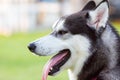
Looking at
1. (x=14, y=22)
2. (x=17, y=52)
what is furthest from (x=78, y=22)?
(x=14, y=22)

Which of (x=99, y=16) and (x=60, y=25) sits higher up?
(x=60, y=25)

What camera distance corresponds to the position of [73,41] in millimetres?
7754

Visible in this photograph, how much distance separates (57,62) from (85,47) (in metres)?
0.37

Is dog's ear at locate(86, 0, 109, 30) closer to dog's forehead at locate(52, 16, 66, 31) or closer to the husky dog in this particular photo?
the husky dog

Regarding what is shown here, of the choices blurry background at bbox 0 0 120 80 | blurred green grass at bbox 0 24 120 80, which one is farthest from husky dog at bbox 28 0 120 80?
blurry background at bbox 0 0 120 80

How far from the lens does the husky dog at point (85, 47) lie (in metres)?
7.70

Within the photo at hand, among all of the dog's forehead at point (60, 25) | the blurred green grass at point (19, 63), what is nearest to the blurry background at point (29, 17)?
the blurred green grass at point (19, 63)

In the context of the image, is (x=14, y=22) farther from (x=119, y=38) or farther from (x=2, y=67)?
(x=119, y=38)

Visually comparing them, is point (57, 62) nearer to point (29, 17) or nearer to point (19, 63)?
point (19, 63)

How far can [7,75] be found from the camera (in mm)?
14227

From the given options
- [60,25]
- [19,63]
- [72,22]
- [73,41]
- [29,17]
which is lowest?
[73,41]

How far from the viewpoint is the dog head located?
25.3 feet

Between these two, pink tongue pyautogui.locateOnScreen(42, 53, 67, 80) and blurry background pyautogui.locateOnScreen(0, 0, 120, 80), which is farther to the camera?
blurry background pyautogui.locateOnScreen(0, 0, 120, 80)

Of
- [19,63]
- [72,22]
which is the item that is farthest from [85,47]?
[19,63]
